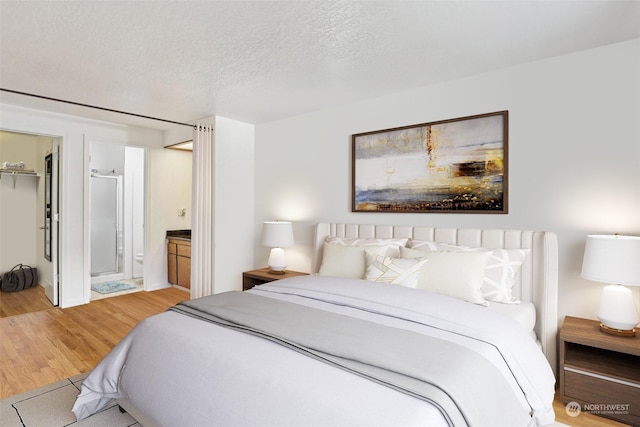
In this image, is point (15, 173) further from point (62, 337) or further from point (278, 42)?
point (278, 42)

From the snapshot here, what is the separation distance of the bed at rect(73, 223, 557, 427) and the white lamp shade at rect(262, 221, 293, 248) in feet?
3.69

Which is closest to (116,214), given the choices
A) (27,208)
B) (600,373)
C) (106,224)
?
(106,224)

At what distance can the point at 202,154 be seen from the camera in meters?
4.02

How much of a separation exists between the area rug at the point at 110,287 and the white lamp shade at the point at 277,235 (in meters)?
2.83

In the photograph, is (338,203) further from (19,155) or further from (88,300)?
(19,155)

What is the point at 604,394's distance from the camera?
201 centimetres

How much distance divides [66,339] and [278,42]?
10.7 feet

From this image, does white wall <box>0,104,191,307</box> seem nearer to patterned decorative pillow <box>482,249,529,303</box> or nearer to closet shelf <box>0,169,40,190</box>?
closet shelf <box>0,169,40,190</box>

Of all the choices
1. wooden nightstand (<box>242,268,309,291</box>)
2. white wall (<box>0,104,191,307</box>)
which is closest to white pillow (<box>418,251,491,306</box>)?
wooden nightstand (<box>242,268,309,291</box>)

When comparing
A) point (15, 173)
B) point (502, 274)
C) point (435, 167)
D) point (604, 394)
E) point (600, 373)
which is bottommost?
point (604, 394)

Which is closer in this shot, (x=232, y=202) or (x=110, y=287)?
(x=232, y=202)

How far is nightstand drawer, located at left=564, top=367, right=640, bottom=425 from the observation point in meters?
1.95

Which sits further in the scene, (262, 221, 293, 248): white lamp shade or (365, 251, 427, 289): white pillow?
(262, 221, 293, 248): white lamp shade

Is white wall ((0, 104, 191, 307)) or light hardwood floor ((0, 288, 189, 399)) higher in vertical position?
white wall ((0, 104, 191, 307))
